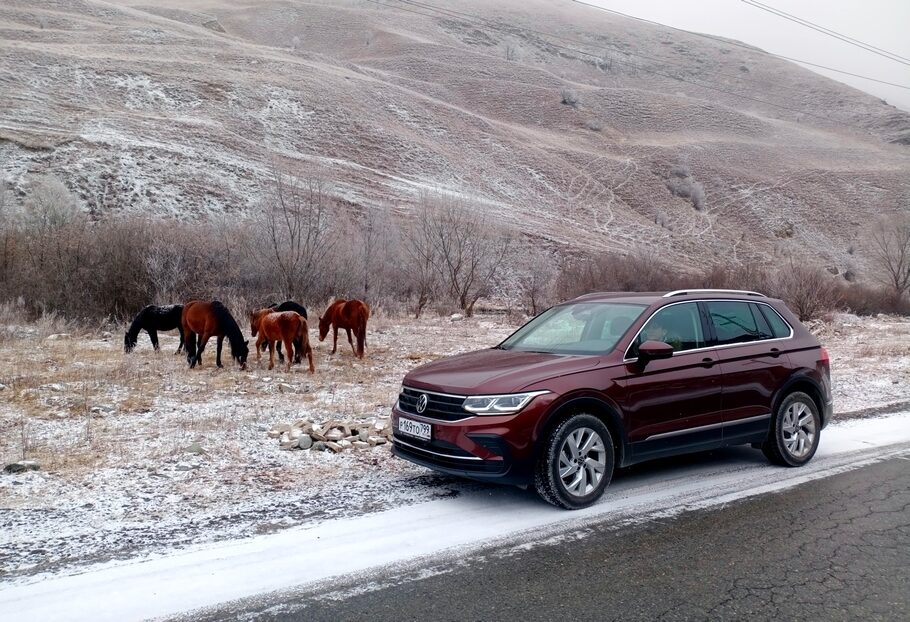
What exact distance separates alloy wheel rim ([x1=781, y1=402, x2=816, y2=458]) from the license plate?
3725 mm

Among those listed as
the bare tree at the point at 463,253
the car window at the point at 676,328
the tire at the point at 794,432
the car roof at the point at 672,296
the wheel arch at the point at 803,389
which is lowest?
the tire at the point at 794,432

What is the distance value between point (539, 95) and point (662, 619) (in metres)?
87.2

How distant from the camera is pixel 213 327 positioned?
1307 cm

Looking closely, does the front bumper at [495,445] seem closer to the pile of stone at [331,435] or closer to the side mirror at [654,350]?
the side mirror at [654,350]

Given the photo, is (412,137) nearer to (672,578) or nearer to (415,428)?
(415,428)

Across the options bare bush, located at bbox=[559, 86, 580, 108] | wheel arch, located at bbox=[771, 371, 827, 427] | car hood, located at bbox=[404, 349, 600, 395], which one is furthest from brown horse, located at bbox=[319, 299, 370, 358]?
bare bush, located at bbox=[559, 86, 580, 108]

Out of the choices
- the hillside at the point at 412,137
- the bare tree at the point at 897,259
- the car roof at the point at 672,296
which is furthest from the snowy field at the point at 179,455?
the bare tree at the point at 897,259

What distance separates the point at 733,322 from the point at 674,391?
53.1 inches

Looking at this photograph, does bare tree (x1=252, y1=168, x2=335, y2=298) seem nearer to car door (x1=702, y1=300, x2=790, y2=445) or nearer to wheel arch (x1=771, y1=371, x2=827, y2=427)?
car door (x1=702, y1=300, x2=790, y2=445)

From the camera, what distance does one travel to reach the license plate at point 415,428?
6145 millimetres

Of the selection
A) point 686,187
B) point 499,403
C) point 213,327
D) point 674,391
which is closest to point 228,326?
point 213,327

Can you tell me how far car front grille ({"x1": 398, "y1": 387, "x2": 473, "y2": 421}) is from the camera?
6.00 metres

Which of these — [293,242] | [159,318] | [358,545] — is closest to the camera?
[358,545]

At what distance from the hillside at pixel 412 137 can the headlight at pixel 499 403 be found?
31.0 meters
